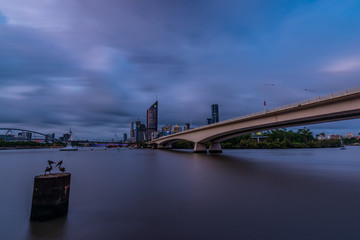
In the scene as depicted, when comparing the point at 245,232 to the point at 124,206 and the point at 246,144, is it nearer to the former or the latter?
the point at 124,206

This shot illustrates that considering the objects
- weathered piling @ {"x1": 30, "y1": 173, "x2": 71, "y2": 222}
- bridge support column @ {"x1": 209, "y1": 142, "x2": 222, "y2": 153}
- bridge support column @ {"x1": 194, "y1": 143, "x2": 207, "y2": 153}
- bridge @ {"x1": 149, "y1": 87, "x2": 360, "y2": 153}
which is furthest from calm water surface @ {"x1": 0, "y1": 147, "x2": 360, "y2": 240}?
bridge support column @ {"x1": 209, "y1": 142, "x2": 222, "y2": 153}

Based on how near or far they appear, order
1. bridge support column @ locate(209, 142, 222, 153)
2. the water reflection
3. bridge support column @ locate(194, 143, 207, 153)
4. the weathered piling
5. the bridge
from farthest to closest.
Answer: bridge support column @ locate(209, 142, 222, 153)
bridge support column @ locate(194, 143, 207, 153)
the bridge
the weathered piling
the water reflection

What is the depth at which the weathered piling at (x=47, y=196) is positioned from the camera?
308 inches

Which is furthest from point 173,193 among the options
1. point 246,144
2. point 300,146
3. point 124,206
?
Answer: point 300,146

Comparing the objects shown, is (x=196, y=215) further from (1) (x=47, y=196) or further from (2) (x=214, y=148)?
(2) (x=214, y=148)

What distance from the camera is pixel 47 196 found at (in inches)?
313

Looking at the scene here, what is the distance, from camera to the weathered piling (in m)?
7.82

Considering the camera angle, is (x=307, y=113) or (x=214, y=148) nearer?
(x=307, y=113)

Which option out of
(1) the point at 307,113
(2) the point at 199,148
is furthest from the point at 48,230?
(2) the point at 199,148

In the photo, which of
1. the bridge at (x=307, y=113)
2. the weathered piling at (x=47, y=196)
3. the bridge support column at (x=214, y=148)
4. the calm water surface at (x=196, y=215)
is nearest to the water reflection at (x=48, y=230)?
the calm water surface at (x=196, y=215)

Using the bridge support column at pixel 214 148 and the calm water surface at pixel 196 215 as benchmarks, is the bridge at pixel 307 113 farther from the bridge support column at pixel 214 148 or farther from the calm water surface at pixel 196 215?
the bridge support column at pixel 214 148

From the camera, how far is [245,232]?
283 inches

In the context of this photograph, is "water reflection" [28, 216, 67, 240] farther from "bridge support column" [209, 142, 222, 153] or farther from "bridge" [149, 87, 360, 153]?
"bridge support column" [209, 142, 222, 153]

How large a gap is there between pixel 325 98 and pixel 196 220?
2759 cm
